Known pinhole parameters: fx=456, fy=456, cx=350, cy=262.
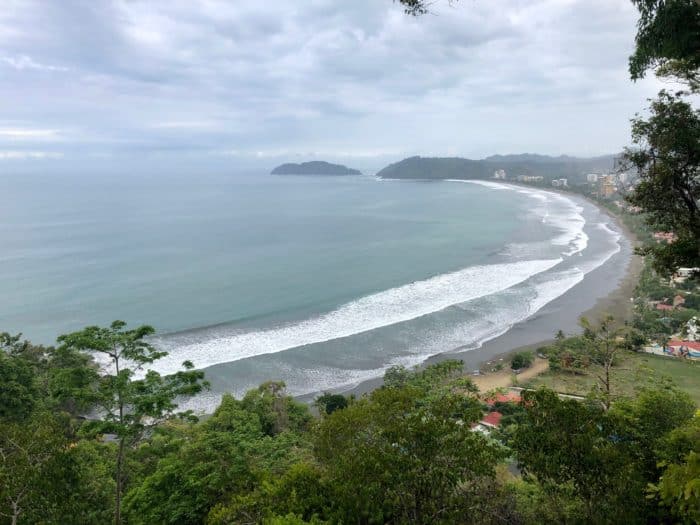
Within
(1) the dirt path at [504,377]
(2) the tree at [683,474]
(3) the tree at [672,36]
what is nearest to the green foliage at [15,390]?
(2) the tree at [683,474]

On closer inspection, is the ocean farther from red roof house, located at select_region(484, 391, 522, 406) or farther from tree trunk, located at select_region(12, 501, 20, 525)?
tree trunk, located at select_region(12, 501, 20, 525)

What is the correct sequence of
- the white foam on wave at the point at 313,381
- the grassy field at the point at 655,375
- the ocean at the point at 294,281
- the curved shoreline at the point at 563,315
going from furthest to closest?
the ocean at the point at 294,281 < the curved shoreline at the point at 563,315 < the grassy field at the point at 655,375 < the white foam on wave at the point at 313,381

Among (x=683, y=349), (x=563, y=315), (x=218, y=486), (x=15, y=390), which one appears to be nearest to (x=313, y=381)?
(x=15, y=390)

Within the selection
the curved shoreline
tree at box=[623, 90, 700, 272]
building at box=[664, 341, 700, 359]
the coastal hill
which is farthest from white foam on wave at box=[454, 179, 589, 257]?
the coastal hill

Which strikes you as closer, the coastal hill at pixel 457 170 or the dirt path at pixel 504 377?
the dirt path at pixel 504 377

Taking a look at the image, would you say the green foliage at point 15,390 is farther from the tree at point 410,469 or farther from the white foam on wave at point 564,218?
the white foam on wave at point 564,218
